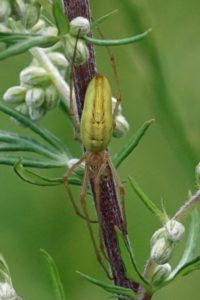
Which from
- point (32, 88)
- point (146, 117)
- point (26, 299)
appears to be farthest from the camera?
point (146, 117)

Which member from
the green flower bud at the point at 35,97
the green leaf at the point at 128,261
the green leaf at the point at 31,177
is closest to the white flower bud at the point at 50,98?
the green flower bud at the point at 35,97

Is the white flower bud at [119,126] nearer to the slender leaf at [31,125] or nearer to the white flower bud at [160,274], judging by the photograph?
the slender leaf at [31,125]

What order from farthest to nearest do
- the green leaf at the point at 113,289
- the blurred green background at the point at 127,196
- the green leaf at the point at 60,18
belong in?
1. the blurred green background at the point at 127,196
2. the green leaf at the point at 113,289
3. the green leaf at the point at 60,18

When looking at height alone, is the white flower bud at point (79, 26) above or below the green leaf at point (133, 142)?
above

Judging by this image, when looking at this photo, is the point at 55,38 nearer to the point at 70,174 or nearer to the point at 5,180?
the point at 70,174

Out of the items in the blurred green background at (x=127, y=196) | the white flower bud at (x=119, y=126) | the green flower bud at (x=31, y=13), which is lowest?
the blurred green background at (x=127, y=196)

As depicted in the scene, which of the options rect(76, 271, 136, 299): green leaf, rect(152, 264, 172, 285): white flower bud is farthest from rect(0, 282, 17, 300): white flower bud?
rect(152, 264, 172, 285): white flower bud

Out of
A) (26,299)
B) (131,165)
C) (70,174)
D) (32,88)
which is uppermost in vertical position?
(32,88)

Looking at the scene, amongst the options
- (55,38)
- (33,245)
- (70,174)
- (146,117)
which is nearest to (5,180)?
(33,245)
